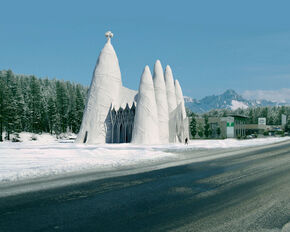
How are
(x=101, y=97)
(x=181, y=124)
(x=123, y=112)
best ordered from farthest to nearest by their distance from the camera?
(x=181, y=124)
(x=101, y=97)
(x=123, y=112)

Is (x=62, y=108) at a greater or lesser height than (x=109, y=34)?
lesser

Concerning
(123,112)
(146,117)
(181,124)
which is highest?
(123,112)

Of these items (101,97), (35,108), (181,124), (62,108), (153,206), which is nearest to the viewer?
(153,206)

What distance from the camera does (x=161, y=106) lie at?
1510 inches

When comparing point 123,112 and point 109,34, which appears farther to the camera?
point 109,34

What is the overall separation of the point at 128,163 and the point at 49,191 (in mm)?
7040

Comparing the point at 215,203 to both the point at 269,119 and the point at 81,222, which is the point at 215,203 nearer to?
the point at 81,222

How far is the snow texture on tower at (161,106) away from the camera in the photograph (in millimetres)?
38000

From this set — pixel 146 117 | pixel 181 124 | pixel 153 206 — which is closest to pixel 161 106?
pixel 181 124

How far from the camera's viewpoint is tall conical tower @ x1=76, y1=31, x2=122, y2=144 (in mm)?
36844

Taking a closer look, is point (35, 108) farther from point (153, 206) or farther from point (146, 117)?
point (153, 206)

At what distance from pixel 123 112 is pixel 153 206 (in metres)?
31.6

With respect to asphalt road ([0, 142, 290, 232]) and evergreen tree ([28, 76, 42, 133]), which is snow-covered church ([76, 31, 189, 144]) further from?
evergreen tree ([28, 76, 42, 133])

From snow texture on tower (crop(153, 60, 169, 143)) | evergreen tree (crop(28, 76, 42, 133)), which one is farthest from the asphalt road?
evergreen tree (crop(28, 76, 42, 133))
